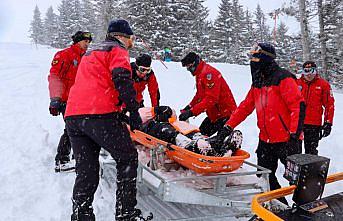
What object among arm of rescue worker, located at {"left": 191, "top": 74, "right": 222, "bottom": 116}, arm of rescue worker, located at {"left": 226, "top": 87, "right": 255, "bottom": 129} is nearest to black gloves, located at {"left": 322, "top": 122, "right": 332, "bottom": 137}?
arm of rescue worker, located at {"left": 191, "top": 74, "right": 222, "bottom": 116}

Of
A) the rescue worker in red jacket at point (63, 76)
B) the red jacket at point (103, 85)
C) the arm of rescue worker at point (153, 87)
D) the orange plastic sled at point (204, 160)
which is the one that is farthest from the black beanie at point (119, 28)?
the arm of rescue worker at point (153, 87)

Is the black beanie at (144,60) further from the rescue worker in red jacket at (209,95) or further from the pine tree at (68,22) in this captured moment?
the pine tree at (68,22)

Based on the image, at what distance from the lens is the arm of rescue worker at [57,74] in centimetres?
523

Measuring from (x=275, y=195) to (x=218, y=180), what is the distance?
1655 millimetres

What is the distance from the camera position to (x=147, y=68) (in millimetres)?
5949

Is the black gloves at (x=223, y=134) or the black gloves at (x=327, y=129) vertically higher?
the black gloves at (x=223, y=134)

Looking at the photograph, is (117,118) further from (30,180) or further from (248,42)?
(248,42)

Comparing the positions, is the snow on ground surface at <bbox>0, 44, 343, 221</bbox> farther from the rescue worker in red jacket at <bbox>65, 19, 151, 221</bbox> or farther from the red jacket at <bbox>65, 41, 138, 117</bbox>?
the red jacket at <bbox>65, 41, 138, 117</bbox>

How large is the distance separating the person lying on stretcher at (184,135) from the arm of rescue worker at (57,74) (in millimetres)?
1284

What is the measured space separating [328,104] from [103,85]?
4330 mm

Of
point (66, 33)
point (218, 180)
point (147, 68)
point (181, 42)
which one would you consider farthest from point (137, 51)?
point (218, 180)

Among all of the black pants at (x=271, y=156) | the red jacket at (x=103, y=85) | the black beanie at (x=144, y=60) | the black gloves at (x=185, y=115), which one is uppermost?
the black beanie at (x=144, y=60)

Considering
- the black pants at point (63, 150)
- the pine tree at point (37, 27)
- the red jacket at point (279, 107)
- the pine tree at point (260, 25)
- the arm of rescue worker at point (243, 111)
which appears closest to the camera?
the red jacket at point (279, 107)

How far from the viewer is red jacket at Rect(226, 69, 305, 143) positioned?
4102 millimetres
